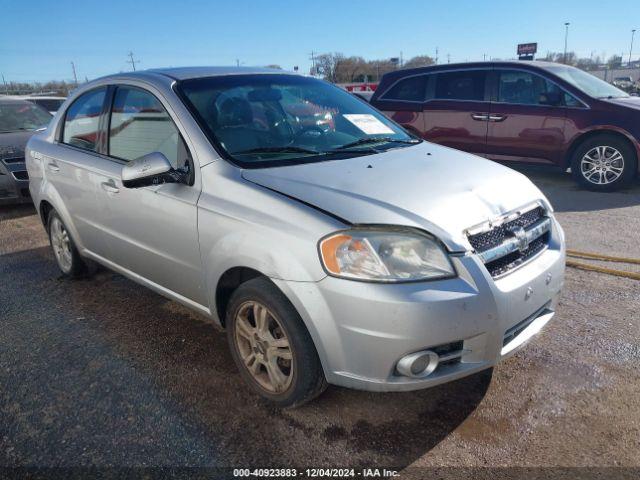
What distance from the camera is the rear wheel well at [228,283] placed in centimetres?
259

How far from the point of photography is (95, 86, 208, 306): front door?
2.83m

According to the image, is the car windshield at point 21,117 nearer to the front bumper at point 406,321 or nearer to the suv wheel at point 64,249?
the suv wheel at point 64,249

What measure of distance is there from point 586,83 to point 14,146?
323 inches

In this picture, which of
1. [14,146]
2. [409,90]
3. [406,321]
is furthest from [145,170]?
[409,90]

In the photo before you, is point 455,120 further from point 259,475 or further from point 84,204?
point 259,475

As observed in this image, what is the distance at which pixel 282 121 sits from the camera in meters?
3.20

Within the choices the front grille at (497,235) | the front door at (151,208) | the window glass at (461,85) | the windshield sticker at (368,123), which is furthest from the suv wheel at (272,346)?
the window glass at (461,85)

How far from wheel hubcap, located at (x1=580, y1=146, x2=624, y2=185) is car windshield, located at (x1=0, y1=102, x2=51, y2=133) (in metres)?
8.17

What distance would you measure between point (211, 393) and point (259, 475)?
2.29 ft

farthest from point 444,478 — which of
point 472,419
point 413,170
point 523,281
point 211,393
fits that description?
point 413,170

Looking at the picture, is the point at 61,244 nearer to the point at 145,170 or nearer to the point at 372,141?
the point at 145,170

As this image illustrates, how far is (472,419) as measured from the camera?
8.07ft

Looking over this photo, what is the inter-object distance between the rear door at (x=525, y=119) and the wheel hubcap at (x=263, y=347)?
5.95m

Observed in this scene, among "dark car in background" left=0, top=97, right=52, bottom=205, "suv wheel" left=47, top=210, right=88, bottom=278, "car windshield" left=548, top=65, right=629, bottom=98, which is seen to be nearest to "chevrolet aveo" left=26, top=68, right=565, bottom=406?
"suv wheel" left=47, top=210, right=88, bottom=278
